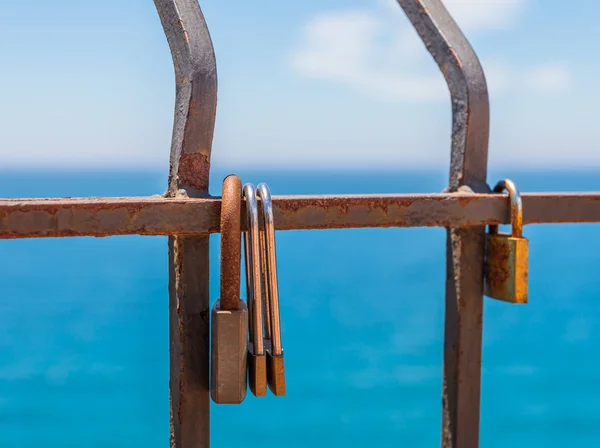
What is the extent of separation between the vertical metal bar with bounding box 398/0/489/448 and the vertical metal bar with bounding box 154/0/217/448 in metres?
0.36

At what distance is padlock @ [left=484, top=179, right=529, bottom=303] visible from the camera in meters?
0.96

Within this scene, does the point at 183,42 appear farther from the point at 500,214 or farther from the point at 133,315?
the point at 133,315

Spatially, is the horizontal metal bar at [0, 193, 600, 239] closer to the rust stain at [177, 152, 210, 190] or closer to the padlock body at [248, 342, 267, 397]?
the rust stain at [177, 152, 210, 190]

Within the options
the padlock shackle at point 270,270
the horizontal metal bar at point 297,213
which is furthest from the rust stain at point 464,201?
the padlock shackle at point 270,270

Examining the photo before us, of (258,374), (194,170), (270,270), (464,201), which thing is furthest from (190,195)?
(464,201)

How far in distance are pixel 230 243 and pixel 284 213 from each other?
96mm

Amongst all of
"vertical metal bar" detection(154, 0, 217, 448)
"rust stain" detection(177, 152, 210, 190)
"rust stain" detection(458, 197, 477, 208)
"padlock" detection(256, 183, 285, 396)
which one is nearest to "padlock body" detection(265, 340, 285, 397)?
"padlock" detection(256, 183, 285, 396)

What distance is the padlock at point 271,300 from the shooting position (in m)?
0.82

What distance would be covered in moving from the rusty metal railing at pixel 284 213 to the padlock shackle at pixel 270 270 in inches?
1.4

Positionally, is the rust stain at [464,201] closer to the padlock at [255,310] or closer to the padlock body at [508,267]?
the padlock body at [508,267]

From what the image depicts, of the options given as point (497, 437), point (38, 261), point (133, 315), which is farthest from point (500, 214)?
point (38, 261)

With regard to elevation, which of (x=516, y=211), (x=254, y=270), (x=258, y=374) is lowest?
(x=258, y=374)

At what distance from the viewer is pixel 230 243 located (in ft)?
2.64

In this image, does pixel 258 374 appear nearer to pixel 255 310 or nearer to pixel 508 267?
pixel 255 310
